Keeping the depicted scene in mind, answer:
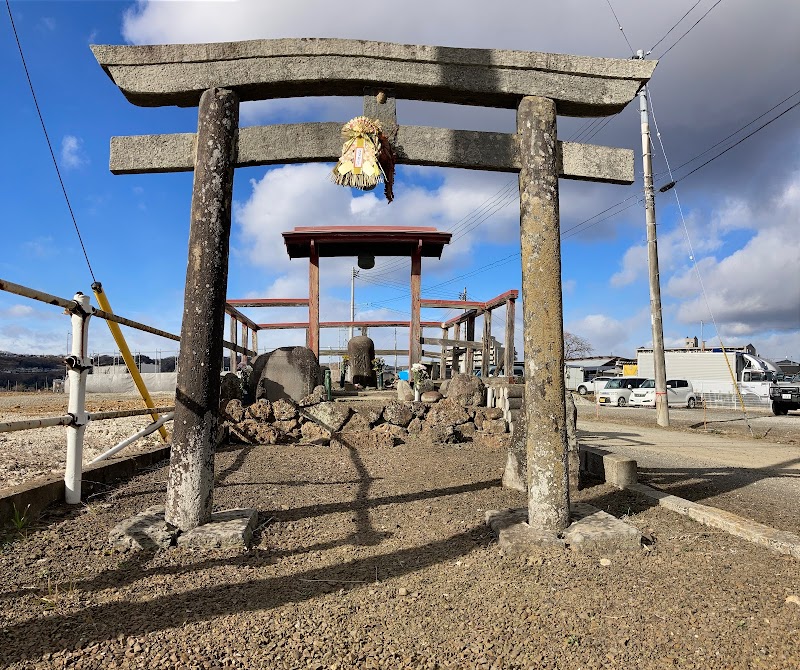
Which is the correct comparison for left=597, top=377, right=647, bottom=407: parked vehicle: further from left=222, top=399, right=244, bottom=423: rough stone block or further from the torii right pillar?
the torii right pillar

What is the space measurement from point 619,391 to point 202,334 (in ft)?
85.4

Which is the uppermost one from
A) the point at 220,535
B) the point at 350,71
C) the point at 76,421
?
the point at 350,71

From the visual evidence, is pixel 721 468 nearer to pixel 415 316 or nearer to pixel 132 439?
pixel 415 316

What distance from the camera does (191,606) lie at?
2.51 m

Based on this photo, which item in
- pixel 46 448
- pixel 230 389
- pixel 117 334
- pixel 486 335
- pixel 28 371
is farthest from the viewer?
pixel 28 371

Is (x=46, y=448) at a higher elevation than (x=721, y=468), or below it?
higher

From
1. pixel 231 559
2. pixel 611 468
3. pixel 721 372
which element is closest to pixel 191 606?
pixel 231 559

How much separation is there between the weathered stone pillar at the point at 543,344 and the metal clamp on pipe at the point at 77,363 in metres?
3.19

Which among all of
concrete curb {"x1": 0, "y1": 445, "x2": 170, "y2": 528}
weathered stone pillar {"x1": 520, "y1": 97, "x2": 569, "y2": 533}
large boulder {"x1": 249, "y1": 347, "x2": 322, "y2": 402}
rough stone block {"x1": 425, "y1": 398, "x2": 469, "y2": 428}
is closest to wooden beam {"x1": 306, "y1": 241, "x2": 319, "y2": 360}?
large boulder {"x1": 249, "y1": 347, "x2": 322, "y2": 402}

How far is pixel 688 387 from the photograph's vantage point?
82.4ft

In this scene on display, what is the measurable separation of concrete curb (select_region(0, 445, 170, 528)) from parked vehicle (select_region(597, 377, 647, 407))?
79.1 ft

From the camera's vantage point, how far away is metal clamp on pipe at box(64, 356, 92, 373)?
12.7 ft

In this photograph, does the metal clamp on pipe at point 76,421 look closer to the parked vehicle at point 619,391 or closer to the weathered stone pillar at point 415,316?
the weathered stone pillar at point 415,316

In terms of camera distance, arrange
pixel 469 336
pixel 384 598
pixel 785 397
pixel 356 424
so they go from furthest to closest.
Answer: pixel 785 397 < pixel 469 336 < pixel 356 424 < pixel 384 598
